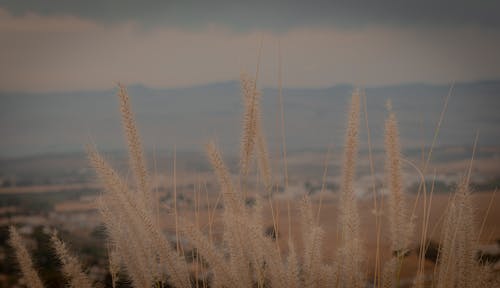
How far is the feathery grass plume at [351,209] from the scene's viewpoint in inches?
46.2

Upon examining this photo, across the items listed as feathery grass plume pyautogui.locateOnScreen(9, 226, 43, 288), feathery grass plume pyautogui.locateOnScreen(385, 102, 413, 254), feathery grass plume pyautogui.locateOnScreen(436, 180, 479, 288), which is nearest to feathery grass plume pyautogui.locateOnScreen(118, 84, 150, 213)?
feathery grass plume pyautogui.locateOnScreen(9, 226, 43, 288)

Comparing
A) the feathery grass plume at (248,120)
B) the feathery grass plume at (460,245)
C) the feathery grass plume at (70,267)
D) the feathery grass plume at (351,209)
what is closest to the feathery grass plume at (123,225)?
the feathery grass plume at (70,267)

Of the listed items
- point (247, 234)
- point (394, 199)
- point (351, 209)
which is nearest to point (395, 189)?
point (394, 199)

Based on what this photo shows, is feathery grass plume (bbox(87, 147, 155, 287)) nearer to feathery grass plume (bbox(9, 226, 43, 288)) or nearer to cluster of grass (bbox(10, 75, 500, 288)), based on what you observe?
cluster of grass (bbox(10, 75, 500, 288))

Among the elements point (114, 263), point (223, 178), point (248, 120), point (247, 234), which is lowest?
point (114, 263)

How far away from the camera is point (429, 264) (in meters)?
1.50

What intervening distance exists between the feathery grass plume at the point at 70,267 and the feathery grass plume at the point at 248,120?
48 cm

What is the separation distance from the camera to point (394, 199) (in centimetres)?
123

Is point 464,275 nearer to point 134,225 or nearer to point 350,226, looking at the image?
point 350,226

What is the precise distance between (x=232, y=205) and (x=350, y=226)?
0.30 meters

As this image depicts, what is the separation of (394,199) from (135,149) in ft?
2.21

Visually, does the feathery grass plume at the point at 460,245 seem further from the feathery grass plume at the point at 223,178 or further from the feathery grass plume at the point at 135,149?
the feathery grass plume at the point at 135,149

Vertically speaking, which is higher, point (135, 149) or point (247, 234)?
point (135, 149)

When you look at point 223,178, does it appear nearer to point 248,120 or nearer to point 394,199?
point 248,120
